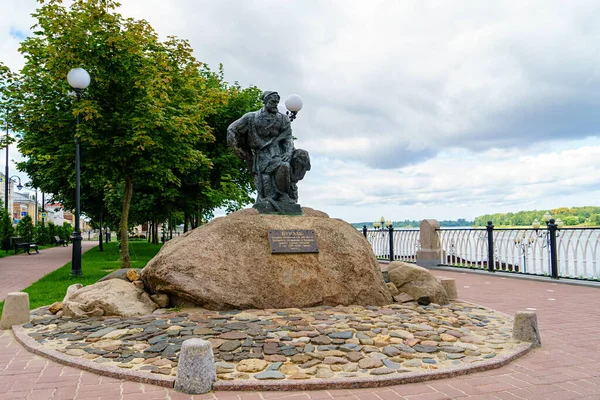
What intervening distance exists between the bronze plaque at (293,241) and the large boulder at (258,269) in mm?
86

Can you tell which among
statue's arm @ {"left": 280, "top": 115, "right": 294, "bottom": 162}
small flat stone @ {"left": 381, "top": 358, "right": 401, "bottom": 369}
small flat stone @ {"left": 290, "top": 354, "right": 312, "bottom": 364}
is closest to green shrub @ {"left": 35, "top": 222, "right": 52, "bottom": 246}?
statue's arm @ {"left": 280, "top": 115, "right": 294, "bottom": 162}

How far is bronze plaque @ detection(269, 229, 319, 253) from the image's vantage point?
7.46 metres

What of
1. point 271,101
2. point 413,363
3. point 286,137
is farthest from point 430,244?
point 413,363

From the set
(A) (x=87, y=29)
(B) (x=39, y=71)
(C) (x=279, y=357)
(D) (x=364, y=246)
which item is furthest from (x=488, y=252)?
(B) (x=39, y=71)

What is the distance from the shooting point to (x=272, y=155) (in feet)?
29.1

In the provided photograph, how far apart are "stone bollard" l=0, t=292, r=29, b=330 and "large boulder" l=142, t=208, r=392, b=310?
176 centimetres

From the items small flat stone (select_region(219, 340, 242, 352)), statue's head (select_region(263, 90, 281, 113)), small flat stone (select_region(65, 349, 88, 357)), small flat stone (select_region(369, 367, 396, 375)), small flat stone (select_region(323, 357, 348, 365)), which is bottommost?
small flat stone (select_region(369, 367, 396, 375))

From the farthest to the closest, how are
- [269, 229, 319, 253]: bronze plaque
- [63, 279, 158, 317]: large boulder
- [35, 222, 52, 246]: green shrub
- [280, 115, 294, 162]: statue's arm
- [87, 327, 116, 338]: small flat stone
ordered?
1. [35, 222, 52, 246]: green shrub
2. [280, 115, 294, 162]: statue's arm
3. [269, 229, 319, 253]: bronze plaque
4. [63, 279, 158, 317]: large boulder
5. [87, 327, 116, 338]: small flat stone

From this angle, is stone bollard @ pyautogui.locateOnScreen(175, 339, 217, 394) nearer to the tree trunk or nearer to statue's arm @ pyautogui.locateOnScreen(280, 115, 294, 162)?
statue's arm @ pyautogui.locateOnScreen(280, 115, 294, 162)

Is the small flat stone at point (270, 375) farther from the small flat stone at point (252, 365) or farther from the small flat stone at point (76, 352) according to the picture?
the small flat stone at point (76, 352)


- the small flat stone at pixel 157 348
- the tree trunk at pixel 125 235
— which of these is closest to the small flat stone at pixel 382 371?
the small flat stone at pixel 157 348

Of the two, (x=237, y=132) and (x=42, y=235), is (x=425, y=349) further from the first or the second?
(x=42, y=235)

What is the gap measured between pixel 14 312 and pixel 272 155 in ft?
16.5

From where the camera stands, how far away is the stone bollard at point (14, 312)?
6.46 metres
